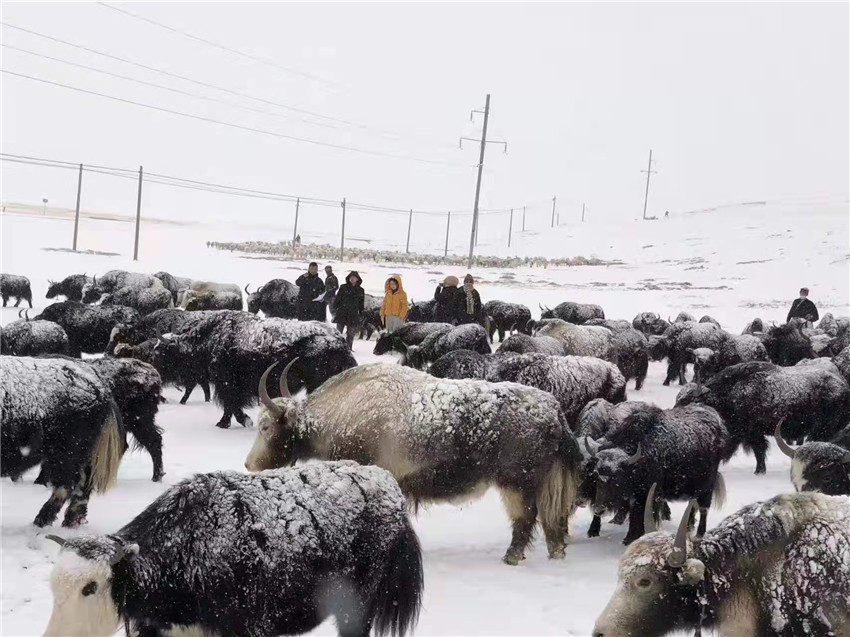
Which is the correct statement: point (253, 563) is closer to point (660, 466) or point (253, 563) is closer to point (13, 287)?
point (660, 466)

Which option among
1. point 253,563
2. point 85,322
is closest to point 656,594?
point 253,563

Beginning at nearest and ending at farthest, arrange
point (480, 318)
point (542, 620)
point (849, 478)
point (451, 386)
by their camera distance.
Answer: point (542, 620)
point (451, 386)
point (849, 478)
point (480, 318)

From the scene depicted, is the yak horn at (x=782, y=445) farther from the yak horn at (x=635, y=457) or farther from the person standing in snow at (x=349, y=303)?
the person standing in snow at (x=349, y=303)

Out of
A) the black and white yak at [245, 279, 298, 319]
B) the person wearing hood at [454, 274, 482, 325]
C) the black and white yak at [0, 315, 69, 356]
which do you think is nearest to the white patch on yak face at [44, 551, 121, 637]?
the black and white yak at [0, 315, 69, 356]

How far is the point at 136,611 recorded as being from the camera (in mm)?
3336

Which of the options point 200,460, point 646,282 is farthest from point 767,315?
point 200,460

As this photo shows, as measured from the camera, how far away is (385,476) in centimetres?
404

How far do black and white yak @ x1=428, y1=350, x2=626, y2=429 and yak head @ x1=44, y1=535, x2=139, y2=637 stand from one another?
5.51 metres

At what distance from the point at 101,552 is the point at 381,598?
130 centimetres

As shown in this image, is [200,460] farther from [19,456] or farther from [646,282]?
[646,282]

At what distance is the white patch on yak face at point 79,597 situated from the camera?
Result: 312 cm

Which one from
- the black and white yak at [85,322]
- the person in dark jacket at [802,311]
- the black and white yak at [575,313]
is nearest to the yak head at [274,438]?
the black and white yak at [85,322]

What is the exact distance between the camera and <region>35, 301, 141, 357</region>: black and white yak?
38.6 ft

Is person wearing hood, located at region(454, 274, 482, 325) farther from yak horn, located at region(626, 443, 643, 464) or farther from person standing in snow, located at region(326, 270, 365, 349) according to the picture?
yak horn, located at region(626, 443, 643, 464)
